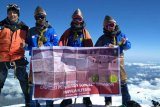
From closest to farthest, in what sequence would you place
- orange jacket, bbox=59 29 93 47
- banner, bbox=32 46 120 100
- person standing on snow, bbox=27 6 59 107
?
banner, bbox=32 46 120 100 → person standing on snow, bbox=27 6 59 107 → orange jacket, bbox=59 29 93 47

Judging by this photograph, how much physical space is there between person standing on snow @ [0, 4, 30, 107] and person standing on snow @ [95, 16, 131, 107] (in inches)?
101

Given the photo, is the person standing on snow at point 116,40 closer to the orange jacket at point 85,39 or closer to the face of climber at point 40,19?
the orange jacket at point 85,39

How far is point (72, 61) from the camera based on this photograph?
926cm

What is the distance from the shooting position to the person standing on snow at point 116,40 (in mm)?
9666

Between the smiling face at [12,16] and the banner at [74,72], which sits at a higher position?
the smiling face at [12,16]

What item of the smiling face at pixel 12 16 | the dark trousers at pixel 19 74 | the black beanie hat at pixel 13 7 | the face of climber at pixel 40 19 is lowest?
the dark trousers at pixel 19 74

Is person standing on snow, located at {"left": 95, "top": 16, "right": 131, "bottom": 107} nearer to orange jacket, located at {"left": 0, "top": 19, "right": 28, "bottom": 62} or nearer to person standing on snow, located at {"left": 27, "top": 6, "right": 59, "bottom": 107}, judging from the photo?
person standing on snow, located at {"left": 27, "top": 6, "right": 59, "bottom": 107}

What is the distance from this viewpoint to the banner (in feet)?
29.4

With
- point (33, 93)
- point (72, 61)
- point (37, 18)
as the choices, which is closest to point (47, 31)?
point (37, 18)

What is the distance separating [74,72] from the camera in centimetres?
923

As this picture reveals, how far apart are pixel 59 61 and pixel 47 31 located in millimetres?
1040

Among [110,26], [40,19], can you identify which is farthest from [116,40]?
[40,19]

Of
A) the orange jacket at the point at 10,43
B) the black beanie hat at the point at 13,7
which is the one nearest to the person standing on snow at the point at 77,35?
the orange jacket at the point at 10,43

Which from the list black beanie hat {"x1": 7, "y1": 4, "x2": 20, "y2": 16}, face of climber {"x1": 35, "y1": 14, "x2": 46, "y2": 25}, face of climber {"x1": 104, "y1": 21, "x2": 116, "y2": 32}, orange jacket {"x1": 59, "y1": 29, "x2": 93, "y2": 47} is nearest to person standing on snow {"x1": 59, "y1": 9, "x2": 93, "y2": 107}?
orange jacket {"x1": 59, "y1": 29, "x2": 93, "y2": 47}
